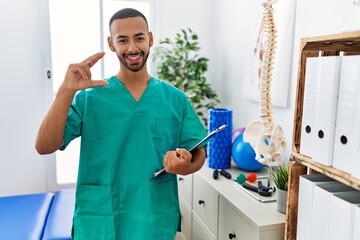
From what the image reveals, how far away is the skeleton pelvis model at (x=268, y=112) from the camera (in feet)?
3.82

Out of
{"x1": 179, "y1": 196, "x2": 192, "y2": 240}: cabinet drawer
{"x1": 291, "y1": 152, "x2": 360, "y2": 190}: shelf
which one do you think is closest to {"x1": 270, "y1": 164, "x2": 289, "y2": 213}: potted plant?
{"x1": 291, "y1": 152, "x2": 360, "y2": 190}: shelf

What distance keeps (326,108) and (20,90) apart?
7.24ft

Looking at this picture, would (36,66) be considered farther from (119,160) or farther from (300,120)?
(300,120)

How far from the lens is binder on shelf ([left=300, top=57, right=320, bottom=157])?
0.89 metres

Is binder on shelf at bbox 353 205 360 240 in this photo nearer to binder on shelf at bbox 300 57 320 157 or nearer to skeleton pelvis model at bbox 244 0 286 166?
binder on shelf at bbox 300 57 320 157

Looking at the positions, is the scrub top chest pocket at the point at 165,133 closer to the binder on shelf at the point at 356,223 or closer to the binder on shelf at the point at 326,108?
the binder on shelf at the point at 326,108

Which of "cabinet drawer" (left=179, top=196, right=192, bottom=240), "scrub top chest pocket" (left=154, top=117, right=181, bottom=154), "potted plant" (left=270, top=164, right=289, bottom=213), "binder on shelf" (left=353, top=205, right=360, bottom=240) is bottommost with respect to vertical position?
"cabinet drawer" (left=179, top=196, right=192, bottom=240)

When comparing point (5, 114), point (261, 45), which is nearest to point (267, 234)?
point (261, 45)

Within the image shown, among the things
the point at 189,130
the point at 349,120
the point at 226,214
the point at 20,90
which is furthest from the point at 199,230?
the point at 20,90

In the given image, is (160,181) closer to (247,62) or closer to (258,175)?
(258,175)

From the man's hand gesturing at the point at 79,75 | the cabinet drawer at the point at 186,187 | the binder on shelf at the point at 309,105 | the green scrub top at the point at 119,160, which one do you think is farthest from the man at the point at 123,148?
the cabinet drawer at the point at 186,187

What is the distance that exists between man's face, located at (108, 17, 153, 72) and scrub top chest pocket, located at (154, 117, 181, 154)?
210 millimetres

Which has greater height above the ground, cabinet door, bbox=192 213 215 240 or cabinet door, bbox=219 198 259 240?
cabinet door, bbox=219 198 259 240

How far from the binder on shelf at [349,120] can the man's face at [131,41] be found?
0.64 metres
